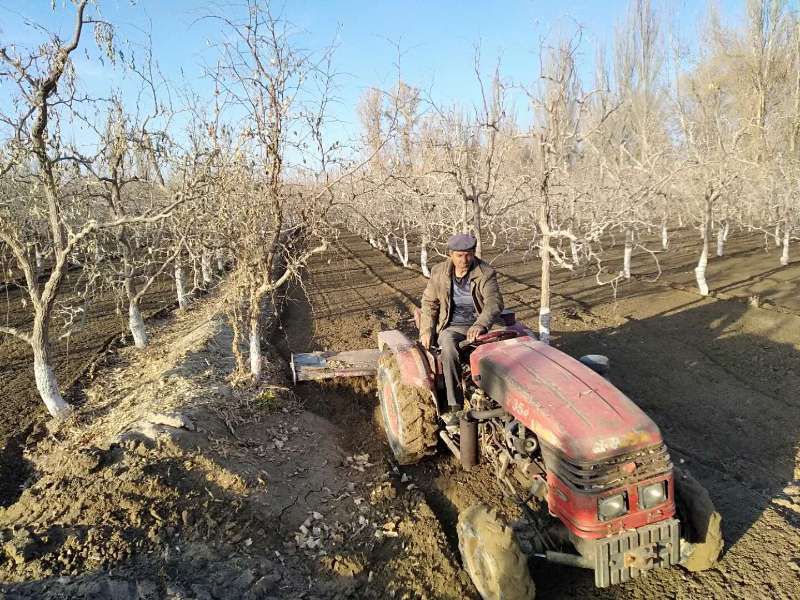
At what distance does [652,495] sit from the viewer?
2.73m

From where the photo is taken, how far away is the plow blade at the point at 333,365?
600 cm

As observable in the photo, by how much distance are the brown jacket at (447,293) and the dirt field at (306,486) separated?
1.24 m

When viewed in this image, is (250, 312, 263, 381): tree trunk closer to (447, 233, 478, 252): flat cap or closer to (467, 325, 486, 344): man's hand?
(447, 233, 478, 252): flat cap

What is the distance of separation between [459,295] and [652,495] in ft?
7.17

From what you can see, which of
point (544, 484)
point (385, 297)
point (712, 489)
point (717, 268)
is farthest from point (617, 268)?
point (544, 484)

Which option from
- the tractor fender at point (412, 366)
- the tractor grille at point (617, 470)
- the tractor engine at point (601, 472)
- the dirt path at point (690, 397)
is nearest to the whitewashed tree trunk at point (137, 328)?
the dirt path at point (690, 397)

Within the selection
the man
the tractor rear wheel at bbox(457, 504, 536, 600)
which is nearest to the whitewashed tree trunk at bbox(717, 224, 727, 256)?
the man

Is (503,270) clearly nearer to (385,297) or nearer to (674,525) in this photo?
(385,297)

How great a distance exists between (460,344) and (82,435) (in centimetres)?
393

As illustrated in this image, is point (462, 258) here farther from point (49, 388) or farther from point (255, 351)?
point (49, 388)

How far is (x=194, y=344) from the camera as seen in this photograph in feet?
25.1

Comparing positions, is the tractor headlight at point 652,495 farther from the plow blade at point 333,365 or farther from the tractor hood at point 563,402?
the plow blade at point 333,365

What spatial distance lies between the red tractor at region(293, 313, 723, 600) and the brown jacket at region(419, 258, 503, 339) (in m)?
0.72

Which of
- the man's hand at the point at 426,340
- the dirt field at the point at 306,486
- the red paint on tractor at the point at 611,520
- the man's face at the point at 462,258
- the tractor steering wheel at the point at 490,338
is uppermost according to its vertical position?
the man's face at the point at 462,258
